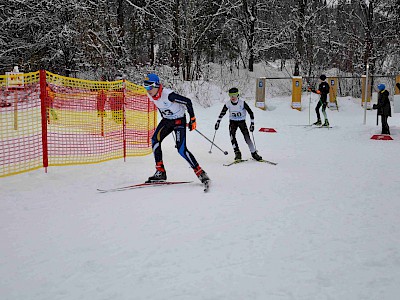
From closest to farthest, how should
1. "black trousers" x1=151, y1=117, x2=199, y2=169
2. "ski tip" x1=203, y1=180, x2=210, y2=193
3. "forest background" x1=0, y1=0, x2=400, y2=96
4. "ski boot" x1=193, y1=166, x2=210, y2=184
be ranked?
"ski tip" x1=203, y1=180, x2=210, y2=193 → "ski boot" x1=193, y1=166, x2=210, y2=184 → "black trousers" x1=151, y1=117, x2=199, y2=169 → "forest background" x1=0, y1=0, x2=400, y2=96

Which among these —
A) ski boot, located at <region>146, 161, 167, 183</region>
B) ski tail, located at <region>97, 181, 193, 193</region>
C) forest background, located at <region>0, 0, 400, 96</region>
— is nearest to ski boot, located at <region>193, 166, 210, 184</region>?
ski tail, located at <region>97, 181, 193, 193</region>

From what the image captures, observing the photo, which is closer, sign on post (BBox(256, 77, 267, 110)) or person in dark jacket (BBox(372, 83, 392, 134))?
person in dark jacket (BBox(372, 83, 392, 134))

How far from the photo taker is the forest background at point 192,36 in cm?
2330

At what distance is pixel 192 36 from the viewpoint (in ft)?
81.5

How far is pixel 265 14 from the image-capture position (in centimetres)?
3259

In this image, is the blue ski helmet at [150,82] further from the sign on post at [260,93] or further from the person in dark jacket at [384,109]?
the sign on post at [260,93]

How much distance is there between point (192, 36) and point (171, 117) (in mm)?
18614

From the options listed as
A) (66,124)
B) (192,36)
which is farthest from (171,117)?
(192,36)

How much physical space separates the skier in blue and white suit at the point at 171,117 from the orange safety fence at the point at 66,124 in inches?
83.5

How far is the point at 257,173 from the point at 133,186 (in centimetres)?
269

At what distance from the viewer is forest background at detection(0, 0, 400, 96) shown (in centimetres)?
2330

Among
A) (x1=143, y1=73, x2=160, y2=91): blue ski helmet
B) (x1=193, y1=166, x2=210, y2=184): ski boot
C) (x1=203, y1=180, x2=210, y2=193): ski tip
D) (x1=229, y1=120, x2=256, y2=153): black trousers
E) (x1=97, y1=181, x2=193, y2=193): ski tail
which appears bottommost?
(x1=97, y1=181, x2=193, y2=193): ski tail

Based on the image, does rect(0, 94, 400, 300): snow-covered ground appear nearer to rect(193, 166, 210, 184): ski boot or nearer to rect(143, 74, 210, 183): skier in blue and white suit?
rect(193, 166, 210, 184): ski boot

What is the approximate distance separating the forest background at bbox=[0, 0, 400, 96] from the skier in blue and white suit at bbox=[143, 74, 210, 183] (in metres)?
15.2
